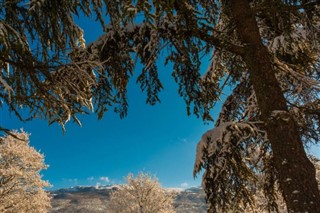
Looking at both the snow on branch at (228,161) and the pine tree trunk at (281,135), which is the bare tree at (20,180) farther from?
the pine tree trunk at (281,135)

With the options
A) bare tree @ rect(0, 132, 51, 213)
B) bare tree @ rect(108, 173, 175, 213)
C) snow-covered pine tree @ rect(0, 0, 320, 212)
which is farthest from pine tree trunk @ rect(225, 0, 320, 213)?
bare tree @ rect(108, 173, 175, 213)

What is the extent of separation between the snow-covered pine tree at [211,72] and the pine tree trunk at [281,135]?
0.04ft

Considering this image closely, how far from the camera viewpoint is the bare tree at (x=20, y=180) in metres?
17.7

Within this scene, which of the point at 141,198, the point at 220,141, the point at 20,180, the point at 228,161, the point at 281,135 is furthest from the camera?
the point at 141,198

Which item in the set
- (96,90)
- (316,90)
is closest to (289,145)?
(316,90)

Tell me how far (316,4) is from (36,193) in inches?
744

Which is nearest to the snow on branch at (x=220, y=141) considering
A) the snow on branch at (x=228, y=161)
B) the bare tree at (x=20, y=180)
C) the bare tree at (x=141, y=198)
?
the snow on branch at (x=228, y=161)

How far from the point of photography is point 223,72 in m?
7.00

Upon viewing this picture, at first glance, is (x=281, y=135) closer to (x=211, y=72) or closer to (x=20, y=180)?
(x=211, y=72)

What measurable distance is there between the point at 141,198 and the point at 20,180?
15283 mm

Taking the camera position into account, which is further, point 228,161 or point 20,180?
point 20,180

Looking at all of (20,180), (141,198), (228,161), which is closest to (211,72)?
(228,161)

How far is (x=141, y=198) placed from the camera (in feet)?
104

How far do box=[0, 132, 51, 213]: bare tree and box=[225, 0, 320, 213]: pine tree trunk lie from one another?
631 inches
